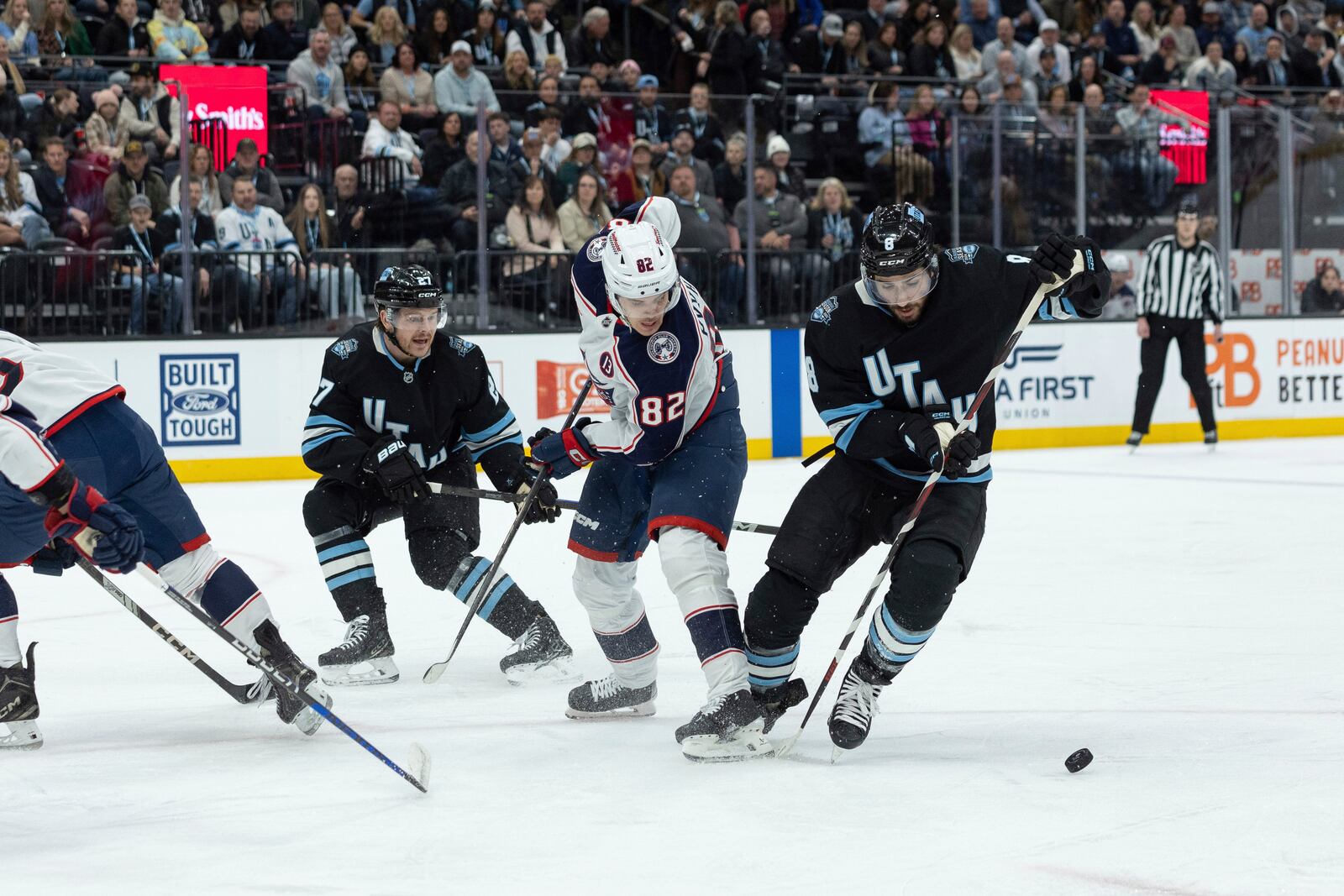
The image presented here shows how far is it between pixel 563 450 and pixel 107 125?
224 inches

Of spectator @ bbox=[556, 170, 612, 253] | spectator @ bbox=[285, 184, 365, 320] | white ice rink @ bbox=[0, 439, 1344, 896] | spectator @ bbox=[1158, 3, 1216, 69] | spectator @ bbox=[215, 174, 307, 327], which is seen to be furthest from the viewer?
spectator @ bbox=[1158, 3, 1216, 69]

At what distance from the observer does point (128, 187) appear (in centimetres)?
834

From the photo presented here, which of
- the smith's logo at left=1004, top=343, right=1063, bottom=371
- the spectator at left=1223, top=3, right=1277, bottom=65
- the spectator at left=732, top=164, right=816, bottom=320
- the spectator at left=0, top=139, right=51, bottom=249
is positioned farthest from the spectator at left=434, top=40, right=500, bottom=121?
the spectator at left=1223, top=3, right=1277, bottom=65

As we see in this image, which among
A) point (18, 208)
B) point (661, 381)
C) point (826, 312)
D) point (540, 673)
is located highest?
point (18, 208)

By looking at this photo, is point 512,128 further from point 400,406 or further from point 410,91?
point 400,406

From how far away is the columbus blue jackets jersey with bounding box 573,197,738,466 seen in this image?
3.23m

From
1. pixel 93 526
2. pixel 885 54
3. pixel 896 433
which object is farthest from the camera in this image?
pixel 885 54

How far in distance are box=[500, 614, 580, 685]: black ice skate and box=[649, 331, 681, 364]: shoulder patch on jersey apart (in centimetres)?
103

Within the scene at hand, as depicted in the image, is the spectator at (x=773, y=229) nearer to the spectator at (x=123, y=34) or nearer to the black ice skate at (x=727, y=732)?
the spectator at (x=123, y=34)

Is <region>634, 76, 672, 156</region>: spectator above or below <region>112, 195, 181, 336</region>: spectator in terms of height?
above

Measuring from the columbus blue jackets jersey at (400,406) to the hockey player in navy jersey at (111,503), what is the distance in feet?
1.89

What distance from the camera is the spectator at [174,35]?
9.34 m

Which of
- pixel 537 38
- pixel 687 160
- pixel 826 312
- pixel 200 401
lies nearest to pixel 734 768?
pixel 826 312

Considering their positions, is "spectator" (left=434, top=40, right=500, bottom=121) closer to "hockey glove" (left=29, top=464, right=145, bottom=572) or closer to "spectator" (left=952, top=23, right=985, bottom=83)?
"spectator" (left=952, top=23, right=985, bottom=83)
